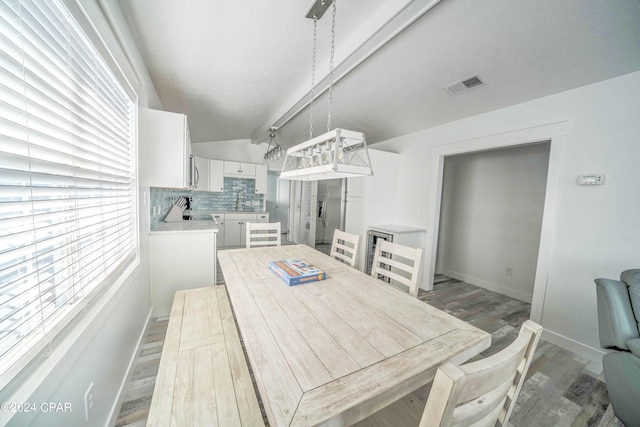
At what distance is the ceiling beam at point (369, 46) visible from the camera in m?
1.49

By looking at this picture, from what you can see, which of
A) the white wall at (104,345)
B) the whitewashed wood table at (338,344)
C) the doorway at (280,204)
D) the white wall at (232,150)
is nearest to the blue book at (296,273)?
the whitewashed wood table at (338,344)

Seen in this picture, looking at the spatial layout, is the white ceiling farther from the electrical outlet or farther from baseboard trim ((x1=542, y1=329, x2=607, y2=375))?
baseboard trim ((x1=542, y1=329, x2=607, y2=375))

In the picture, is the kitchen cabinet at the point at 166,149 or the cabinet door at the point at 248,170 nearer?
the kitchen cabinet at the point at 166,149

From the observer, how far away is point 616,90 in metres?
1.94

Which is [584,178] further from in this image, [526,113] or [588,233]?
[526,113]

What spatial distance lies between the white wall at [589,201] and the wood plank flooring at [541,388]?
0.31 m

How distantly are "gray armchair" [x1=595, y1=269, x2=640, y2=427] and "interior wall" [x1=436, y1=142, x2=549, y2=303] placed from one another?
1.80m

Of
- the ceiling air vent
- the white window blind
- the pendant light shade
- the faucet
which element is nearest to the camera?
the white window blind

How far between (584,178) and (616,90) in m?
0.74

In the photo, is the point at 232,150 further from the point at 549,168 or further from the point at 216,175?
the point at 549,168

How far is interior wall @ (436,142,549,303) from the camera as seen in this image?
3287mm

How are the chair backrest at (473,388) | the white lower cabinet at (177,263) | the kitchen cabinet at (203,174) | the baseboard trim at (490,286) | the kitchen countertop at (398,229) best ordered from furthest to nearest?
the kitchen cabinet at (203,174)
the kitchen countertop at (398,229)
the baseboard trim at (490,286)
the white lower cabinet at (177,263)
the chair backrest at (473,388)

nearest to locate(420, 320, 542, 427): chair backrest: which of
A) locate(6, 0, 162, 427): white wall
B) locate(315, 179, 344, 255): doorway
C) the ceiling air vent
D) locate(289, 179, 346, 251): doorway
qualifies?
locate(6, 0, 162, 427): white wall

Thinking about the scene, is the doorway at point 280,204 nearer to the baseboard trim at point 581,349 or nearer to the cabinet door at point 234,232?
the cabinet door at point 234,232
